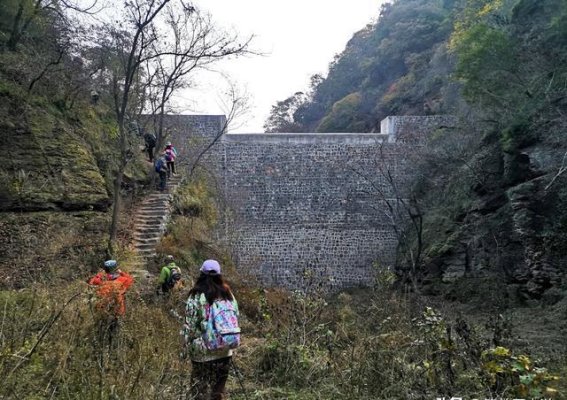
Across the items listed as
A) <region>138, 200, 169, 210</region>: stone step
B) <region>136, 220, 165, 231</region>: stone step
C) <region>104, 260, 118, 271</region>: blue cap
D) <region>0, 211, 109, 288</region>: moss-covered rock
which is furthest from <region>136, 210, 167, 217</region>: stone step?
<region>104, 260, 118, 271</region>: blue cap

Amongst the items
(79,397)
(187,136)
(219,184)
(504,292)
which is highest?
(187,136)

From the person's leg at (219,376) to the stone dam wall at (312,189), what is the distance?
1343cm

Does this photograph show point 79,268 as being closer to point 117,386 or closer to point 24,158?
point 24,158

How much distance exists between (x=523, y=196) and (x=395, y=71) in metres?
20.4

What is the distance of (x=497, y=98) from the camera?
11.4 metres

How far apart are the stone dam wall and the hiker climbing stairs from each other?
5.25 metres

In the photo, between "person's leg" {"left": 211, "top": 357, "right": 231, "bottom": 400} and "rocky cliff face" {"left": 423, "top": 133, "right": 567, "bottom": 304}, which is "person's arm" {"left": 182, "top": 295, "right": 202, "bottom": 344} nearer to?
"person's leg" {"left": 211, "top": 357, "right": 231, "bottom": 400}

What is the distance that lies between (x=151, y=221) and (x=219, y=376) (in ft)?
24.0

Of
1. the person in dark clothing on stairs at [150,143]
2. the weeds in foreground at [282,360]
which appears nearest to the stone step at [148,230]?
the person in dark clothing on stairs at [150,143]

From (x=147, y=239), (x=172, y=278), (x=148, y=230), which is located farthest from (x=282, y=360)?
(x=148, y=230)

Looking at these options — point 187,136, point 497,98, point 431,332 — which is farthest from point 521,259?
point 187,136

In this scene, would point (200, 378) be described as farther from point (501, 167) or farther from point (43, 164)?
point (501, 167)

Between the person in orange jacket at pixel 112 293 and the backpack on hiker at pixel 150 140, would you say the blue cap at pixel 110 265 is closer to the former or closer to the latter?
the person in orange jacket at pixel 112 293

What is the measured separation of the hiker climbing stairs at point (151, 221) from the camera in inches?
360
